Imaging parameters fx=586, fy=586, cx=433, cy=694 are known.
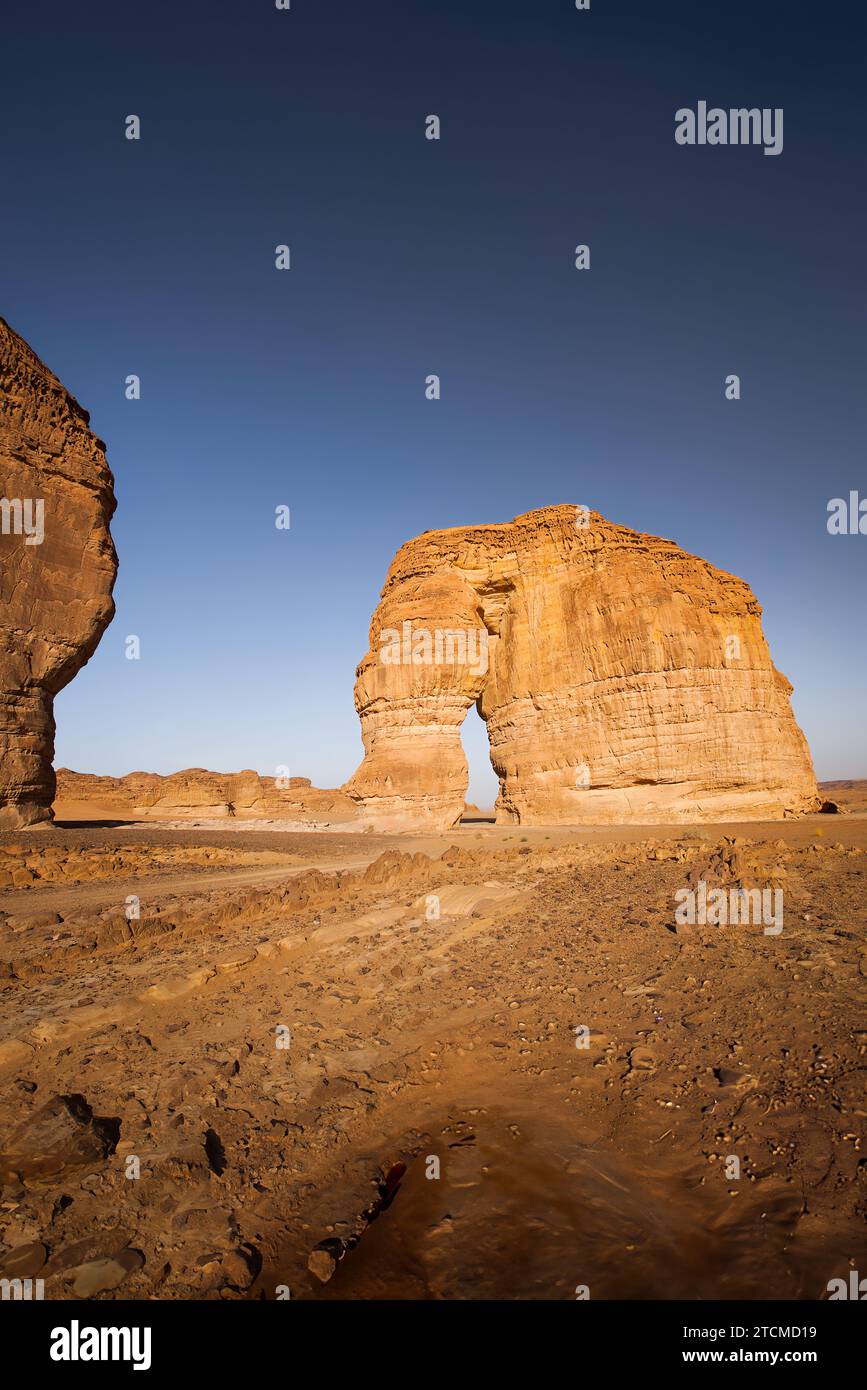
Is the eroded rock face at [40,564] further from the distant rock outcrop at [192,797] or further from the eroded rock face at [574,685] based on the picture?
the distant rock outcrop at [192,797]

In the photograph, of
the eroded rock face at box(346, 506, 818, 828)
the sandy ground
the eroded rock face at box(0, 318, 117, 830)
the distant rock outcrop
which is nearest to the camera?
the sandy ground

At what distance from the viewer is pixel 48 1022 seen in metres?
4.85

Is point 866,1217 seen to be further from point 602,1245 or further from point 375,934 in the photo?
point 375,934

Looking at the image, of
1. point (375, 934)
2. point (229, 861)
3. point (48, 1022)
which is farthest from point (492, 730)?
point (48, 1022)

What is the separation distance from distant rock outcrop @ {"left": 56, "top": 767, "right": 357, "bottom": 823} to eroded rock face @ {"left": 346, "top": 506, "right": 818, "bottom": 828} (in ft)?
75.2

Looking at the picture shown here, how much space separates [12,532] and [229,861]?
14420 millimetres

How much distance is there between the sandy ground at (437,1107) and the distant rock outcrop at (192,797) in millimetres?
44758

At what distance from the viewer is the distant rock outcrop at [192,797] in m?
52.7

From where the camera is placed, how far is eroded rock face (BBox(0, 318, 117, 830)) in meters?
19.9

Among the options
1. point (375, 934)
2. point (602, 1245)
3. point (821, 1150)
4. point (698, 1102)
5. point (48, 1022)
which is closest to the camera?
point (602, 1245)

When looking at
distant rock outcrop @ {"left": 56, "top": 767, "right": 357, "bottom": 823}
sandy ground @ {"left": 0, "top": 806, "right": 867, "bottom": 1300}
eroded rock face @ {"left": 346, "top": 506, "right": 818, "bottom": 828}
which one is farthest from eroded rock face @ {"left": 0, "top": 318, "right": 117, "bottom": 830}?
distant rock outcrop @ {"left": 56, "top": 767, "right": 357, "bottom": 823}

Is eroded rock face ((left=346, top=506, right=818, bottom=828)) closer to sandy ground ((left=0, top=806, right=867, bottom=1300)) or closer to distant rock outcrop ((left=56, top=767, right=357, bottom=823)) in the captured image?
sandy ground ((left=0, top=806, right=867, bottom=1300))

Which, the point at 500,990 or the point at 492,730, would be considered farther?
the point at 492,730
